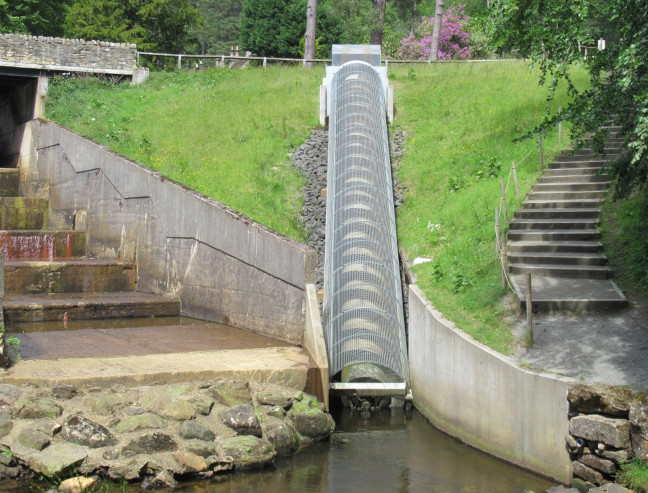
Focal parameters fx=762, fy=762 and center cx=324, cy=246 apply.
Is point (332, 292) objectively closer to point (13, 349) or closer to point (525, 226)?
point (525, 226)

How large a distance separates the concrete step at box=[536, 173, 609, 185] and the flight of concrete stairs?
8141mm

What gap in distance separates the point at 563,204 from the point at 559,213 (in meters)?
0.43

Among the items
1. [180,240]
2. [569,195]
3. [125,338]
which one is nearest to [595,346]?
[569,195]

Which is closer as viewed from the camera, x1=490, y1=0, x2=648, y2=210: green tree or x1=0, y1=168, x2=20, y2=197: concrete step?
x1=490, y1=0, x2=648, y2=210: green tree

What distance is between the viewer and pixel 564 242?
13.3 m

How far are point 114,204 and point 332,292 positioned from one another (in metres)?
6.97

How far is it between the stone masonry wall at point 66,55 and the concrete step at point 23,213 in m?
5.87

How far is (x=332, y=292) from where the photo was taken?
13438 millimetres

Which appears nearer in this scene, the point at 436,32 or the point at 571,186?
the point at 571,186

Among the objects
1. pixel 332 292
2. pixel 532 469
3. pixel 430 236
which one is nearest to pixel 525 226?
pixel 430 236

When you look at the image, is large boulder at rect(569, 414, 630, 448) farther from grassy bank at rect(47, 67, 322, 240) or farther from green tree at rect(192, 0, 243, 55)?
green tree at rect(192, 0, 243, 55)

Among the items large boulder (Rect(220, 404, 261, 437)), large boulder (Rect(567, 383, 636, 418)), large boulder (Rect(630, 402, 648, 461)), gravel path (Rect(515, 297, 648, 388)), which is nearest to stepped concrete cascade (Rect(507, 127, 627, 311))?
gravel path (Rect(515, 297, 648, 388))

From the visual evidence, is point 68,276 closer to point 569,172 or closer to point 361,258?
point 361,258

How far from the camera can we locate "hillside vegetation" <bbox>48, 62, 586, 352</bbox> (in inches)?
556
